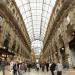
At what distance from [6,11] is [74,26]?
1171 cm

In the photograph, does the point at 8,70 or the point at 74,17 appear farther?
the point at 74,17

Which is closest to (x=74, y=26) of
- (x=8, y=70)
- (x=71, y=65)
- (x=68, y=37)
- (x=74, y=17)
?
(x=74, y=17)

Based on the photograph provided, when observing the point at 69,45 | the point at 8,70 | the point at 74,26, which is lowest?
the point at 8,70

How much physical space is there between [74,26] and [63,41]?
7.92m

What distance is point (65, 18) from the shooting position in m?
34.4

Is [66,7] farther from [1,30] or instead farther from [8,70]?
[8,70]

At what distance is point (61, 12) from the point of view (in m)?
35.6

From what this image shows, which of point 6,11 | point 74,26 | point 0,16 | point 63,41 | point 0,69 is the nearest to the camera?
point 0,69

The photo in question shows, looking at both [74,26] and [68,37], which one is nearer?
[74,26]

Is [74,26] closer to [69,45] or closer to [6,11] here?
[69,45]

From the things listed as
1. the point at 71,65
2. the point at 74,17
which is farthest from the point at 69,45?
the point at 74,17

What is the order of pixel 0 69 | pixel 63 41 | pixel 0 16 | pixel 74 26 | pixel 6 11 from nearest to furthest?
pixel 0 69
pixel 74 26
pixel 0 16
pixel 6 11
pixel 63 41

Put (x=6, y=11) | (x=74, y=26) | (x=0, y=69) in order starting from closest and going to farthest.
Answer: (x=0, y=69) → (x=74, y=26) → (x=6, y=11)

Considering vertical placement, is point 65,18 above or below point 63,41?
above
